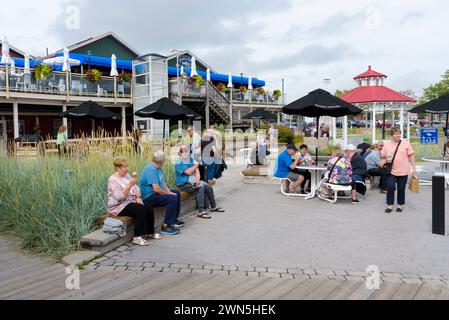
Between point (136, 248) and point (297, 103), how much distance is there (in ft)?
18.0

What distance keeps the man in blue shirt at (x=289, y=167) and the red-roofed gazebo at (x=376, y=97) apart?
919cm

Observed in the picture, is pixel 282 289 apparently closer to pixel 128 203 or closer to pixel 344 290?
pixel 344 290

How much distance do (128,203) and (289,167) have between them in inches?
175

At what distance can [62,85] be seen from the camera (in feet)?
69.7

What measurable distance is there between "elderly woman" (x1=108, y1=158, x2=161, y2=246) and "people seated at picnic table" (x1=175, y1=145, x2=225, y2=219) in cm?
164

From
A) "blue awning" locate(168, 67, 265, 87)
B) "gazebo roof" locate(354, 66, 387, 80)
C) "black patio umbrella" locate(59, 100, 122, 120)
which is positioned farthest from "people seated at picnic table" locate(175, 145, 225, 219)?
"blue awning" locate(168, 67, 265, 87)

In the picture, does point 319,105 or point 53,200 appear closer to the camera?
point 53,200

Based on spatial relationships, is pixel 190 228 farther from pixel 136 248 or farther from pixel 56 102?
pixel 56 102

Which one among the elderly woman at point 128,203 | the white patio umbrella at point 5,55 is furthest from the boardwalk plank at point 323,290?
the white patio umbrella at point 5,55

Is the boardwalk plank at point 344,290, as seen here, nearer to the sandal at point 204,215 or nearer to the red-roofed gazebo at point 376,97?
the sandal at point 204,215

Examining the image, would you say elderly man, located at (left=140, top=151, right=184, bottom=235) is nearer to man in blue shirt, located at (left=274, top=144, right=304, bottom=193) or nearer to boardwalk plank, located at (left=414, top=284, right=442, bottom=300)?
boardwalk plank, located at (left=414, top=284, right=442, bottom=300)

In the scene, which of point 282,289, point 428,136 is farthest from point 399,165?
point 428,136

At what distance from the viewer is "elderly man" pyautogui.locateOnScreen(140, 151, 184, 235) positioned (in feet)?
19.6

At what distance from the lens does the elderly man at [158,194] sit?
5961 millimetres
